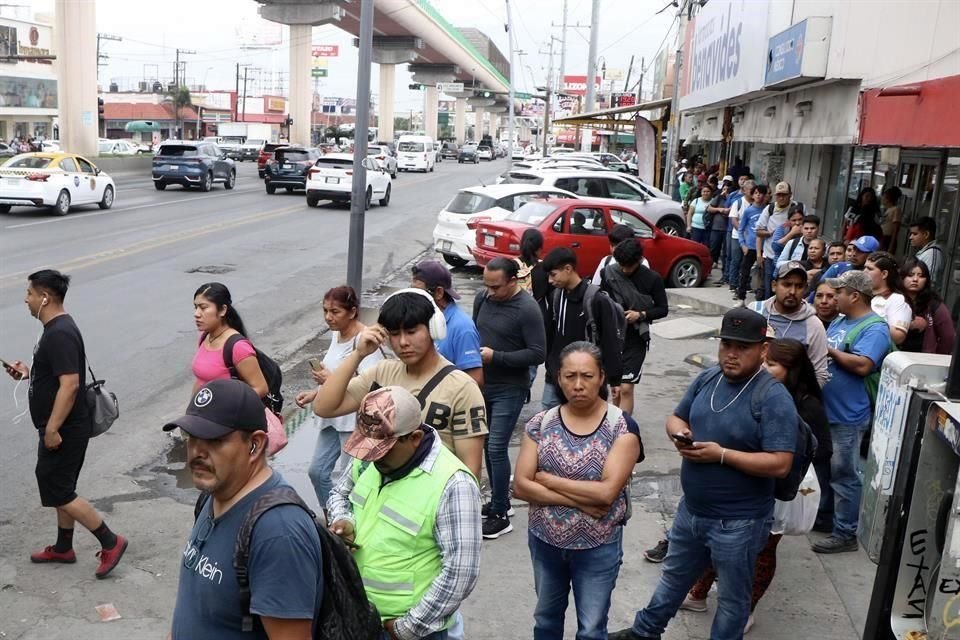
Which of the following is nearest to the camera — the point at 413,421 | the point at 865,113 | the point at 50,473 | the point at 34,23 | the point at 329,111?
the point at 413,421

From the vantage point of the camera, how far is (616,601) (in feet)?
18.0

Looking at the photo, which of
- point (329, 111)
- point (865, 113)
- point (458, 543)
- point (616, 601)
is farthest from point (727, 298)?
point (329, 111)

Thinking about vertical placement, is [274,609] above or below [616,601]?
above

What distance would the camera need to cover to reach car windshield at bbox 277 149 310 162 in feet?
114

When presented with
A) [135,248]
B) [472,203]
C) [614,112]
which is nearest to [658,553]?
[472,203]

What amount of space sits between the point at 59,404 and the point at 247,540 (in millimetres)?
3142

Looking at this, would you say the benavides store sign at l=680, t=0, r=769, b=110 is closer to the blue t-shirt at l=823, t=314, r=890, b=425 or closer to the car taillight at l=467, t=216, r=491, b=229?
the car taillight at l=467, t=216, r=491, b=229

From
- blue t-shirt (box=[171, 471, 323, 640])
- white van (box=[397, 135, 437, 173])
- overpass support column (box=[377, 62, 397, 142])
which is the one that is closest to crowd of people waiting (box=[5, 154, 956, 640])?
blue t-shirt (box=[171, 471, 323, 640])

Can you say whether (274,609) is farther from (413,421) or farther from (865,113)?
(865,113)

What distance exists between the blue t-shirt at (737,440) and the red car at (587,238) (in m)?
10.8

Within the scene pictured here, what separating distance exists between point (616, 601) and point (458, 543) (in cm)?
265

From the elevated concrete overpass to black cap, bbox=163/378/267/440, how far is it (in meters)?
42.2

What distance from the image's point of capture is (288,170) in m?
34.5

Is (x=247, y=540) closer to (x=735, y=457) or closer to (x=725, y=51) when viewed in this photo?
(x=735, y=457)
